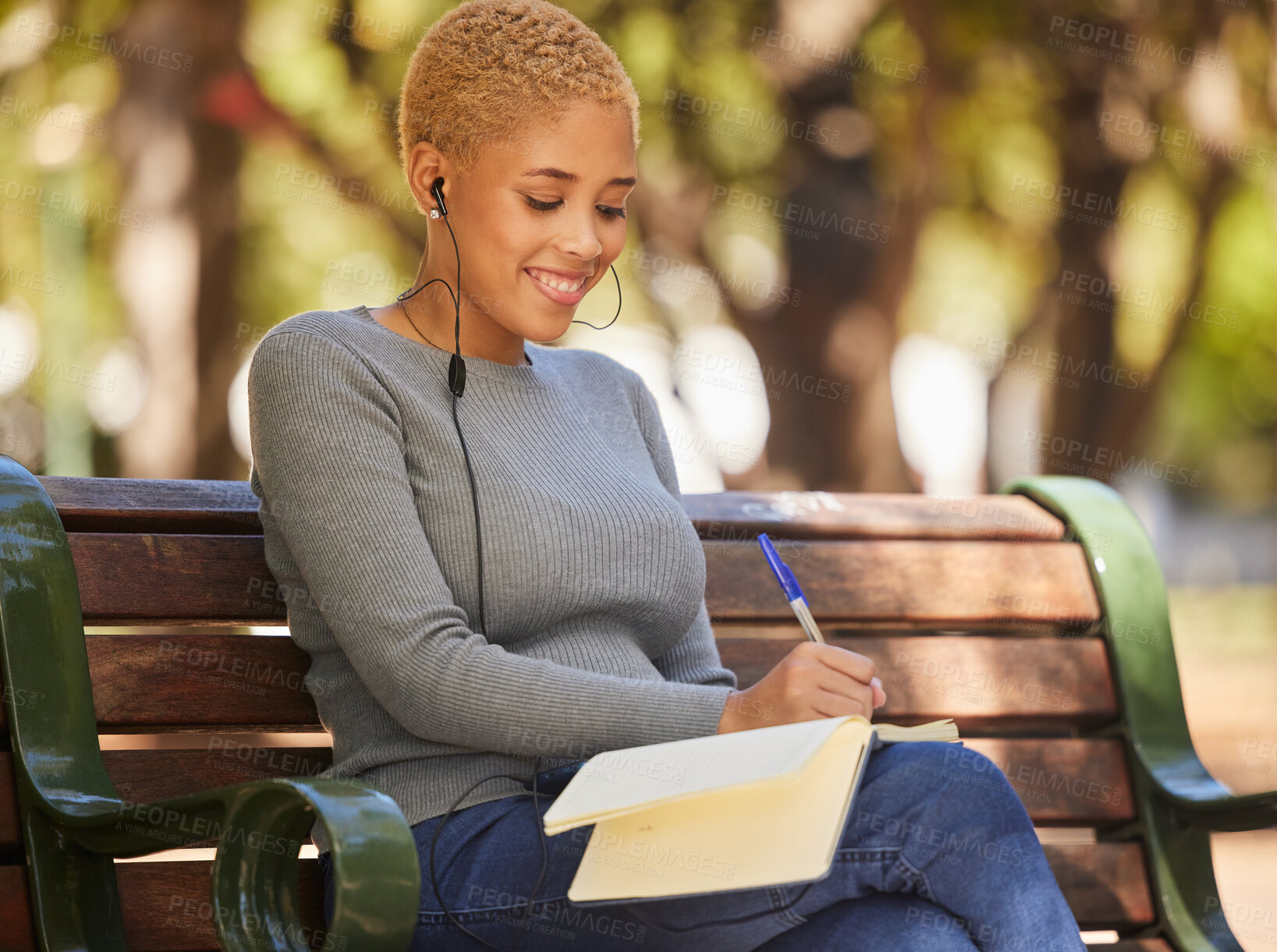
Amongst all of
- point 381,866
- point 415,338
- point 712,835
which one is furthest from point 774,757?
point 415,338

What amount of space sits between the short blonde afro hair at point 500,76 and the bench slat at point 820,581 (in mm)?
753

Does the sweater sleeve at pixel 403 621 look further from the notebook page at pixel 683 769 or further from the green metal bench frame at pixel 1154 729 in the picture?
the green metal bench frame at pixel 1154 729

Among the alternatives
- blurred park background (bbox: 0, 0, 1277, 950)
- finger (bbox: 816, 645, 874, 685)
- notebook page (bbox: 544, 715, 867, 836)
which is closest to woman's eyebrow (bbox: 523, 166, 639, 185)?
finger (bbox: 816, 645, 874, 685)

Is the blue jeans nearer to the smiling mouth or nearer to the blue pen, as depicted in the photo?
the blue pen

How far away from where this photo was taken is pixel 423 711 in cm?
179

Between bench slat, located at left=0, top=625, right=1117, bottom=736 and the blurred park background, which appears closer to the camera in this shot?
bench slat, located at left=0, top=625, right=1117, bottom=736

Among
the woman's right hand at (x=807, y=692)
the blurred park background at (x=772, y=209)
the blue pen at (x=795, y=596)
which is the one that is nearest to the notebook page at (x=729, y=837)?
the woman's right hand at (x=807, y=692)

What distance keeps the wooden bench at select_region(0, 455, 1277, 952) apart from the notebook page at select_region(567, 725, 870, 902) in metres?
0.32

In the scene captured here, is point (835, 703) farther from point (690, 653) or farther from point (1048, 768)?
point (1048, 768)

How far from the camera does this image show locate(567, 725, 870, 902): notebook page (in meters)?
1.48

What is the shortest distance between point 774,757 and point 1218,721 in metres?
8.41

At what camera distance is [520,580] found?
6.46 feet

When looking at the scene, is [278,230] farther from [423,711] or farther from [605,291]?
[423,711]

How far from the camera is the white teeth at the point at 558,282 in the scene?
2141mm
